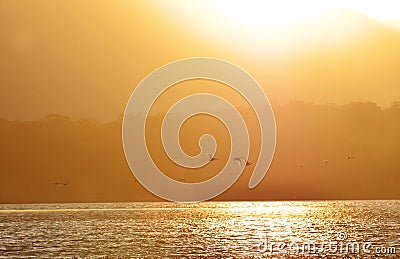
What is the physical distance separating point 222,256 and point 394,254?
2788cm

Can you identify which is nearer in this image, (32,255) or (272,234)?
(32,255)

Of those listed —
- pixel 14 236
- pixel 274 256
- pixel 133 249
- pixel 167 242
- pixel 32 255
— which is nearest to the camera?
pixel 274 256

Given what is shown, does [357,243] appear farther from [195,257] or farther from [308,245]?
[195,257]

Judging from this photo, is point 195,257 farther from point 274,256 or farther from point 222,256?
point 274,256

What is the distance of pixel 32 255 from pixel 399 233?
8785 centimetres

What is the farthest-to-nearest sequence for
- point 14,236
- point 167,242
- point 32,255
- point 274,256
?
point 14,236 → point 167,242 → point 32,255 → point 274,256

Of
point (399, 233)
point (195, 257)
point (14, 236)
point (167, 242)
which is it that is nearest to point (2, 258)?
point (195, 257)

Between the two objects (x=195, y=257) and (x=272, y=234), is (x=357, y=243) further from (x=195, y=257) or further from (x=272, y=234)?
(x=195, y=257)

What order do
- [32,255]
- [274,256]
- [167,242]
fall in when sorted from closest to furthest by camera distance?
[274,256], [32,255], [167,242]

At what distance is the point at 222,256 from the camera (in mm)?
95812

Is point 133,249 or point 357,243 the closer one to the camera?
point 133,249

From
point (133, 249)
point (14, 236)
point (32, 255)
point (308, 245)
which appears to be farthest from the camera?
point (14, 236)

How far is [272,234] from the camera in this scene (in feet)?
475

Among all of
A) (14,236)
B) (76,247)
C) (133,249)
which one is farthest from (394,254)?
(14,236)
